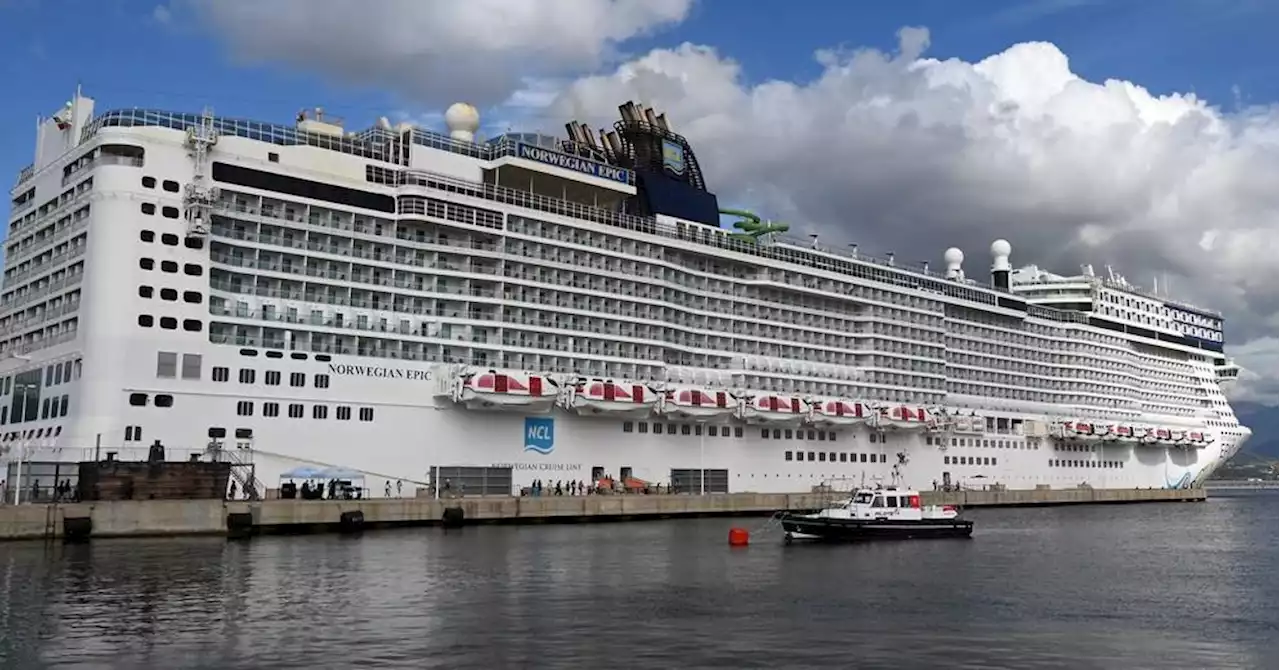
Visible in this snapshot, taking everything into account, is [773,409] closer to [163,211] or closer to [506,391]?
[506,391]

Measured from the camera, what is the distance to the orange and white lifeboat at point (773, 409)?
7738 centimetres

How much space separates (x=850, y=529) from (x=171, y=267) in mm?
36166

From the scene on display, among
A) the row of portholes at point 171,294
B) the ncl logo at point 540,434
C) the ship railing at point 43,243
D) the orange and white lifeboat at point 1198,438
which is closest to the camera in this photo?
the row of portholes at point 171,294

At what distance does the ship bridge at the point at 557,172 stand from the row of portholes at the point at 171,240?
19.8 metres

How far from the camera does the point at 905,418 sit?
90500 mm

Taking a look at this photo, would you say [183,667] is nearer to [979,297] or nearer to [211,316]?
[211,316]

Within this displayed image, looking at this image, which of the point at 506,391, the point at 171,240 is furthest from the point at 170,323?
the point at 506,391

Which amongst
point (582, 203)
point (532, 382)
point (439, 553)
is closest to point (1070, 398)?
point (582, 203)

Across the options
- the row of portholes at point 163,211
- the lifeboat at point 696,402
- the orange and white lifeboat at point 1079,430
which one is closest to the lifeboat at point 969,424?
the orange and white lifeboat at point 1079,430

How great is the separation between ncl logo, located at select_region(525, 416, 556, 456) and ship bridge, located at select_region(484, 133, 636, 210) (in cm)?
1551

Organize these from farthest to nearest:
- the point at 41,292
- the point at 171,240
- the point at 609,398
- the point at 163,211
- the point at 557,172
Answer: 1. the point at 557,172
2. the point at 609,398
3. the point at 41,292
4. the point at 163,211
5. the point at 171,240

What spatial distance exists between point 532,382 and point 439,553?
2163 cm

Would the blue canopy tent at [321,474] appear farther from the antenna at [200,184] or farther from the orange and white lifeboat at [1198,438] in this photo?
the orange and white lifeboat at [1198,438]

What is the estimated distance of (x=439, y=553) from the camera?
44188mm
